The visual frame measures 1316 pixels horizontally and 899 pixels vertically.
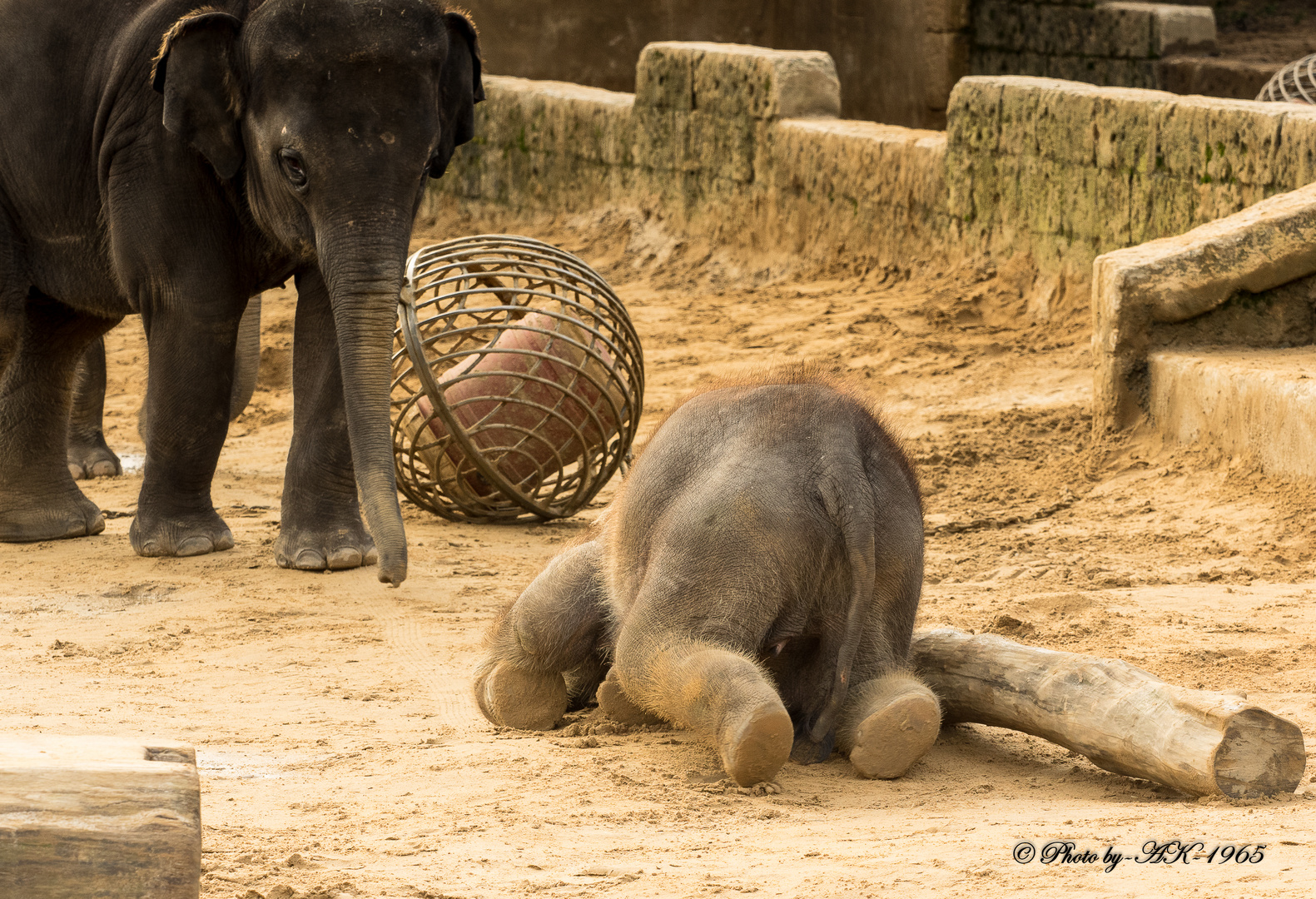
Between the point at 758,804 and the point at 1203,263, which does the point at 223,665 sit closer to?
the point at 758,804

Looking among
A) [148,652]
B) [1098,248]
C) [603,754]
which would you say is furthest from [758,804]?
[1098,248]

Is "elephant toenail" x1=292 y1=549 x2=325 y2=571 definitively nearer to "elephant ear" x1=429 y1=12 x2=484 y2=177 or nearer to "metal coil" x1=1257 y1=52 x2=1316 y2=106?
"elephant ear" x1=429 y1=12 x2=484 y2=177

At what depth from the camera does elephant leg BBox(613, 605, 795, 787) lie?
3213 millimetres

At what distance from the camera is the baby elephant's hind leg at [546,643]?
12.9ft

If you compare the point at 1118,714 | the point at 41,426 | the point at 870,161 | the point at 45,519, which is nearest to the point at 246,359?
the point at 41,426

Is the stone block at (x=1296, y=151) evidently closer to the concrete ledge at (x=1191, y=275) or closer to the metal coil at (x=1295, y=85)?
the concrete ledge at (x=1191, y=275)

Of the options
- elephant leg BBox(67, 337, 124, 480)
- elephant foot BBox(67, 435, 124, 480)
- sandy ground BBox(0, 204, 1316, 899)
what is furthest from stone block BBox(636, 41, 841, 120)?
elephant foot BBox(67, 435, 124, 480)

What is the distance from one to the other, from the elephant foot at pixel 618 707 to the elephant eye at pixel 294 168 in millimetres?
2195

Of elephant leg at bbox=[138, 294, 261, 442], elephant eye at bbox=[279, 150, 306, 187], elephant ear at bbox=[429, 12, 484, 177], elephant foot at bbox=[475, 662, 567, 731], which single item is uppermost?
elephant ear at bbox=[429, 12, 484, 177]

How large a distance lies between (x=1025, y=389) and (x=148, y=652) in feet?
15.1

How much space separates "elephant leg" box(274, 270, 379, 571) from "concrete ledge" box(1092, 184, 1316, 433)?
3.13m

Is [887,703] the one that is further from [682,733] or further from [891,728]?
[682,733]

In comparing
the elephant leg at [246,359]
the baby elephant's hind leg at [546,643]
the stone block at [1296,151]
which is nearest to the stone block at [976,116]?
the stone block at [1296,151]

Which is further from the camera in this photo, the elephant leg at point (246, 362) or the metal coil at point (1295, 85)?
the metal coil at point (1295, 85)
